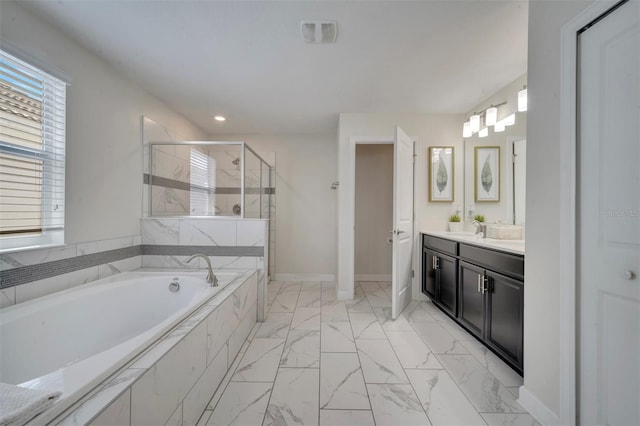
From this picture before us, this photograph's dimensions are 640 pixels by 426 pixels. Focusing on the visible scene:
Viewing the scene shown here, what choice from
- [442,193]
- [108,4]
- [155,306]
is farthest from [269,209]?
[108,4]

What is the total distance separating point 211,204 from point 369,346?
2.54m

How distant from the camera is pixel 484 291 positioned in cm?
180

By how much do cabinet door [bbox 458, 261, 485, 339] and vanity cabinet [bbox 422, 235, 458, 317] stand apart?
0.09 meters

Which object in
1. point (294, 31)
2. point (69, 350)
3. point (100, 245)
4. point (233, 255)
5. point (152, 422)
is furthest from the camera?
point (233, 255)

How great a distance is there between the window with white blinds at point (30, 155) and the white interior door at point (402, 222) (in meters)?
2.59

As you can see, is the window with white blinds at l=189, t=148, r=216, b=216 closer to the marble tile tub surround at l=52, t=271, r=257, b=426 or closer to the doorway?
the marble tile tub surround at l=52, t=271, r=257, b=426

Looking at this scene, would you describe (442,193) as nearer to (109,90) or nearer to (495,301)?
(495,301)

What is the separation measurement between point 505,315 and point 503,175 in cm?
138

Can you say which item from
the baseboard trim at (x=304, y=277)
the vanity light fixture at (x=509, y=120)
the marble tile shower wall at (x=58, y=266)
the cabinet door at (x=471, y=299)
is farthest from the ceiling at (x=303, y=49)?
the baseboard trim at (x=304, y=277)

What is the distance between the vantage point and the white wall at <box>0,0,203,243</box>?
1.45m

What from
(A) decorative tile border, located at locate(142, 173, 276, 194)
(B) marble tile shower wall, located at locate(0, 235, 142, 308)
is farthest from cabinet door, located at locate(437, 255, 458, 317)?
(B) marble tile shower wall, located at locate(0, 235, 142, 308)

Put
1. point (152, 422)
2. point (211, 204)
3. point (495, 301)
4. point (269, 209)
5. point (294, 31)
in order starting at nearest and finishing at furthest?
point (152, 422) < point (294, 31) < point (495, 301) < point (211, 204) < point (269, 209)

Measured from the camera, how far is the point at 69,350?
1394 millimetres

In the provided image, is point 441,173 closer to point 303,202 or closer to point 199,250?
point 303,202
